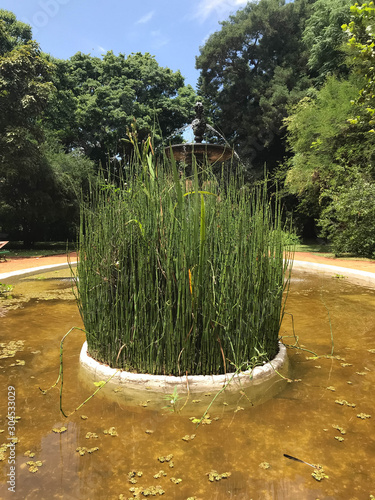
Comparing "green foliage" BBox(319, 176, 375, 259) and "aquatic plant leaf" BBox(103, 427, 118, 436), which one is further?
"green foliage" BBox(319, 176, 375, 259)

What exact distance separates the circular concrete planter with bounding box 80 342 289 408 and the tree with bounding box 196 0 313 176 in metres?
15.4

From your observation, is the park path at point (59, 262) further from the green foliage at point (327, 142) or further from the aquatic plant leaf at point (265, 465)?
the aquatic plant leaf at point (265, 465)

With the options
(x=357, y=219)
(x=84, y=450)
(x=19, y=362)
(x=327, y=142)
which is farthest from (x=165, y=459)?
(x=327, y=142)

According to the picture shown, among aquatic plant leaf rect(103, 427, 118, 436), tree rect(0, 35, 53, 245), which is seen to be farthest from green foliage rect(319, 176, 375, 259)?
tree rect(0, 35, 53, 245)

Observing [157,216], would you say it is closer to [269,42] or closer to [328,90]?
[328,90]

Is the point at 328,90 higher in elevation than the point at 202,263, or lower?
higher

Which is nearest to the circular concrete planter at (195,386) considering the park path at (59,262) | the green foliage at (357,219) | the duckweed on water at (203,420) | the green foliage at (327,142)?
the duckweed on water at (203,420)

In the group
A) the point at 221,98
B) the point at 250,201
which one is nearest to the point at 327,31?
the point at 221,98

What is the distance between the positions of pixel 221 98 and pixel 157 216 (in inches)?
693

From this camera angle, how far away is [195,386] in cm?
176

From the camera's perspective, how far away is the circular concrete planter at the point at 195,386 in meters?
1.74

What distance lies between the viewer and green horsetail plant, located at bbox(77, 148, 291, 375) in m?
1.80

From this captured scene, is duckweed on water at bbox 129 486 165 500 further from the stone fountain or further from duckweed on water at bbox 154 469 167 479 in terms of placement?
the stone fountain

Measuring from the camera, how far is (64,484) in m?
1.19
